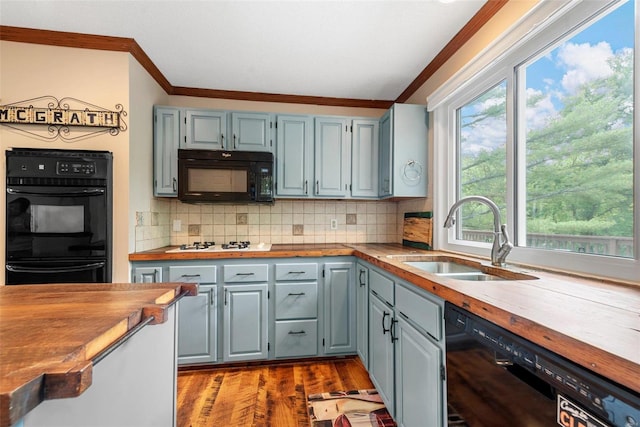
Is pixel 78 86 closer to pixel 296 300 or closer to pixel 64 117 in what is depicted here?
pixel 64 117

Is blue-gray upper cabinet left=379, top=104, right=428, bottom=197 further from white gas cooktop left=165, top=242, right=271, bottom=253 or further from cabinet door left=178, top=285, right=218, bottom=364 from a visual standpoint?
cabinet door left=178, top=285, right=218, bottom=364

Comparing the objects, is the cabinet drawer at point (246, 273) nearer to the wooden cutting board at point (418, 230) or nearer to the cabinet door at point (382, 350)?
the cabinet door at point (382, 350)

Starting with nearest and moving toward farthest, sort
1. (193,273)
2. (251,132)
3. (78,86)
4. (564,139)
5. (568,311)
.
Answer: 1. (568,311)
2. (564,139)
3. (78,86)
4. (193,273)
5. (251,132)

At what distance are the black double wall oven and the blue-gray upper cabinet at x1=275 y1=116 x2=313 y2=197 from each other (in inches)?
49.5

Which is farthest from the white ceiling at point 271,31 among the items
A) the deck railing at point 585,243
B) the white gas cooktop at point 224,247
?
the white gas cooktop at point 224,247

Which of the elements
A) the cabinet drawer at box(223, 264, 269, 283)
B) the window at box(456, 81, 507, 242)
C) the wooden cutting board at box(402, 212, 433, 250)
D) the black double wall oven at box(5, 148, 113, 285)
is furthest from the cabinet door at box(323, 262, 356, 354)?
the black double wall oven at box(5, 148, 113, 285)

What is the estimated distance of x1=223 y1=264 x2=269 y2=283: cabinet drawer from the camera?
2.15 meters

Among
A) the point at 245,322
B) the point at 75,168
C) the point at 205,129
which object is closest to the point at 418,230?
the point at 245,322

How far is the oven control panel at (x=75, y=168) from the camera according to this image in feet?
6.01

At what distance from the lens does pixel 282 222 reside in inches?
111

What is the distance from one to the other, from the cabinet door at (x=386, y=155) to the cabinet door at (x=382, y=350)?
0.99 meters

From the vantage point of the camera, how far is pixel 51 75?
1.93 metres

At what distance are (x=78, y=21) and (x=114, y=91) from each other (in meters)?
0.41

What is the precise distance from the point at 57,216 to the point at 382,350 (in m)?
2.24
